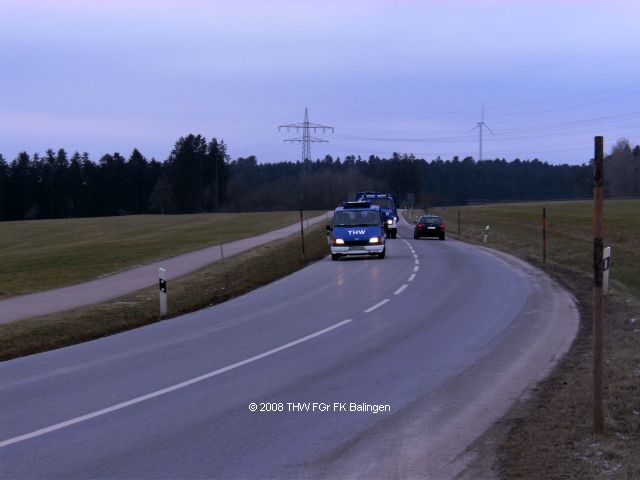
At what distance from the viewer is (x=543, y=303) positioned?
→ 61.7 ft

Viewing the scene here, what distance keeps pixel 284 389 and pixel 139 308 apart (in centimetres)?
1016

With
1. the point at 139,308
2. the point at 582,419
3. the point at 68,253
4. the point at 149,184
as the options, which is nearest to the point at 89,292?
the point at 139,308

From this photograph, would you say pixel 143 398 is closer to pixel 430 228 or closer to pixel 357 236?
pixel 357 236

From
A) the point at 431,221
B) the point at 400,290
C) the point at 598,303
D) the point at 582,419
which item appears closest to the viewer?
the point at 598,303

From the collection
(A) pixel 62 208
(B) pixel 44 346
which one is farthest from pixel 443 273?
(A) pixel 62 208

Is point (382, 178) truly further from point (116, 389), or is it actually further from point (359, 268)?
point (116, 389)

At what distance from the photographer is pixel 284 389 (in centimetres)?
1012

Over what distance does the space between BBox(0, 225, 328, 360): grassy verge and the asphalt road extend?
900 mm

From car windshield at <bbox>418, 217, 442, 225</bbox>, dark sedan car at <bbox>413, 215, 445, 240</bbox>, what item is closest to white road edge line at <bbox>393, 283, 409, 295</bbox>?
dark sedan car at <bbox>413, 215, 445, 240</bbox>

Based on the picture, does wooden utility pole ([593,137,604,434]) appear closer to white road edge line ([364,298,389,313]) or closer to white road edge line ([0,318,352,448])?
white road edge line ([0,318,352,448])

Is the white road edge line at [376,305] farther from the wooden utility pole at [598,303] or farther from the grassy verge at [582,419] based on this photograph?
the wooden utility pole at [598,303]

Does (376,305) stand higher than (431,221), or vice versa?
(431,221)

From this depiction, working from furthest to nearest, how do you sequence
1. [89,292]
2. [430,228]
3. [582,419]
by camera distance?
[430,228], [89,292], [582,419]

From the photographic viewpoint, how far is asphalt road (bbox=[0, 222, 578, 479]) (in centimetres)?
726
